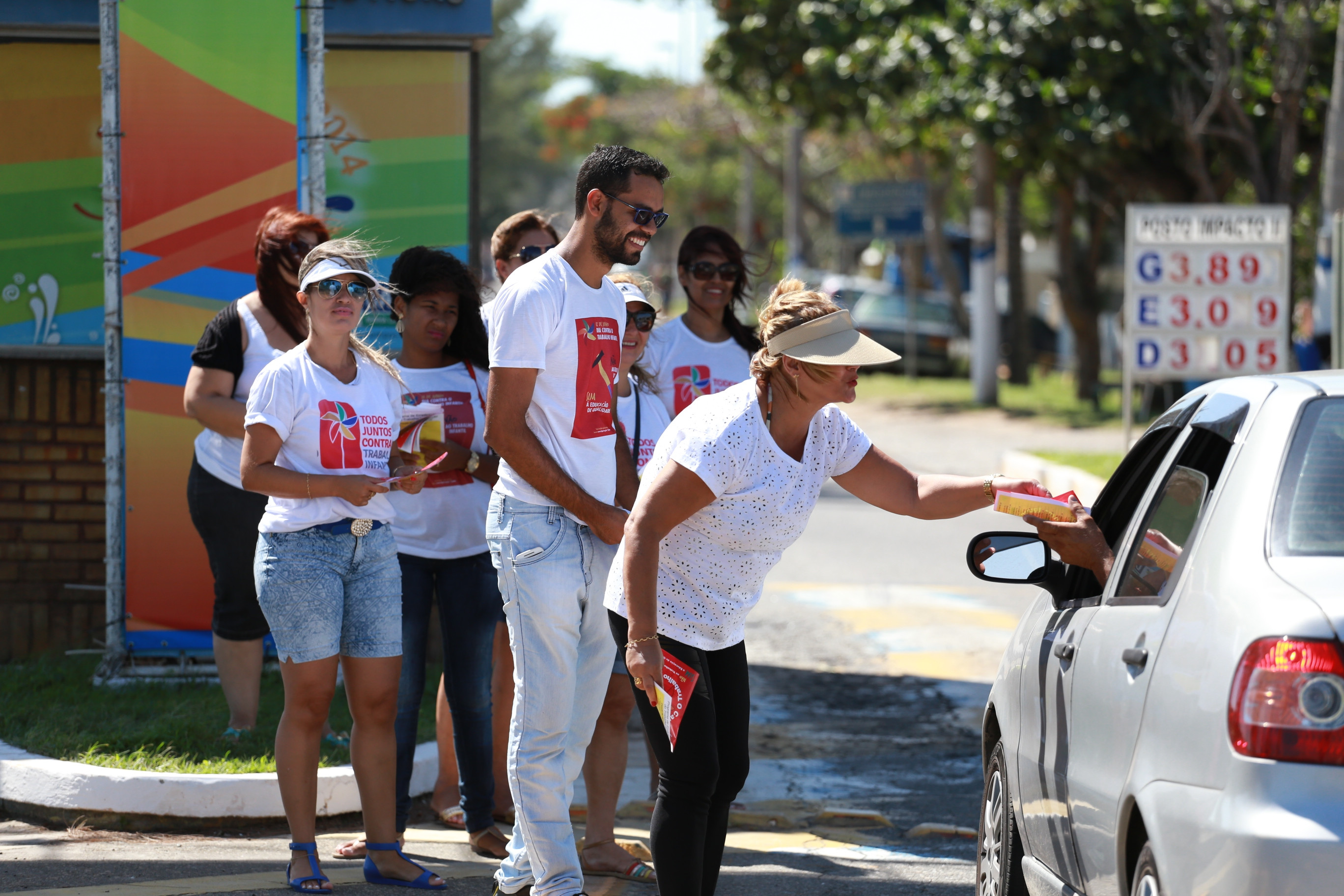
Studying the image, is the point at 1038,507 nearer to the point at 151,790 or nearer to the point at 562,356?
the point at 562,356

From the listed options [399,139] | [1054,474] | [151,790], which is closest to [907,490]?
[151,790]

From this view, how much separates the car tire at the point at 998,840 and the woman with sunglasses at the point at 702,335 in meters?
1.98

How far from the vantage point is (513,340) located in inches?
158

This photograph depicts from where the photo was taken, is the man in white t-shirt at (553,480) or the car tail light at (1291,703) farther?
the man in white t-shirt at (553,480)

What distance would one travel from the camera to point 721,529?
382 centimetres

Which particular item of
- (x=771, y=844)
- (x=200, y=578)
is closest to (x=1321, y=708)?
(x=771, y=844)

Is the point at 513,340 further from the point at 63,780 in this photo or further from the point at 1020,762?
the point at 63,780

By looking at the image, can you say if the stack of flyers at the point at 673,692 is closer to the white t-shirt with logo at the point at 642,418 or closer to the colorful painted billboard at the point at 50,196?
the white t-shirt with logo at the point at 642,418

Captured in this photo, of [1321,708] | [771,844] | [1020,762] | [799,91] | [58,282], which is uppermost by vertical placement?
[799,91]

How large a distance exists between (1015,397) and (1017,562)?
845 inches

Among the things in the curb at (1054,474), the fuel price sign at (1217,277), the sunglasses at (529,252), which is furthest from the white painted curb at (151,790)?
the fuel price sign at (1217,277)

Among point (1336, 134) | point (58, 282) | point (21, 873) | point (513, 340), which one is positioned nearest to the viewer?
point (513, 340)

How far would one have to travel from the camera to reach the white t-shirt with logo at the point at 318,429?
4.49 meters

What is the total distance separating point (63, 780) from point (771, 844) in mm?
2348
